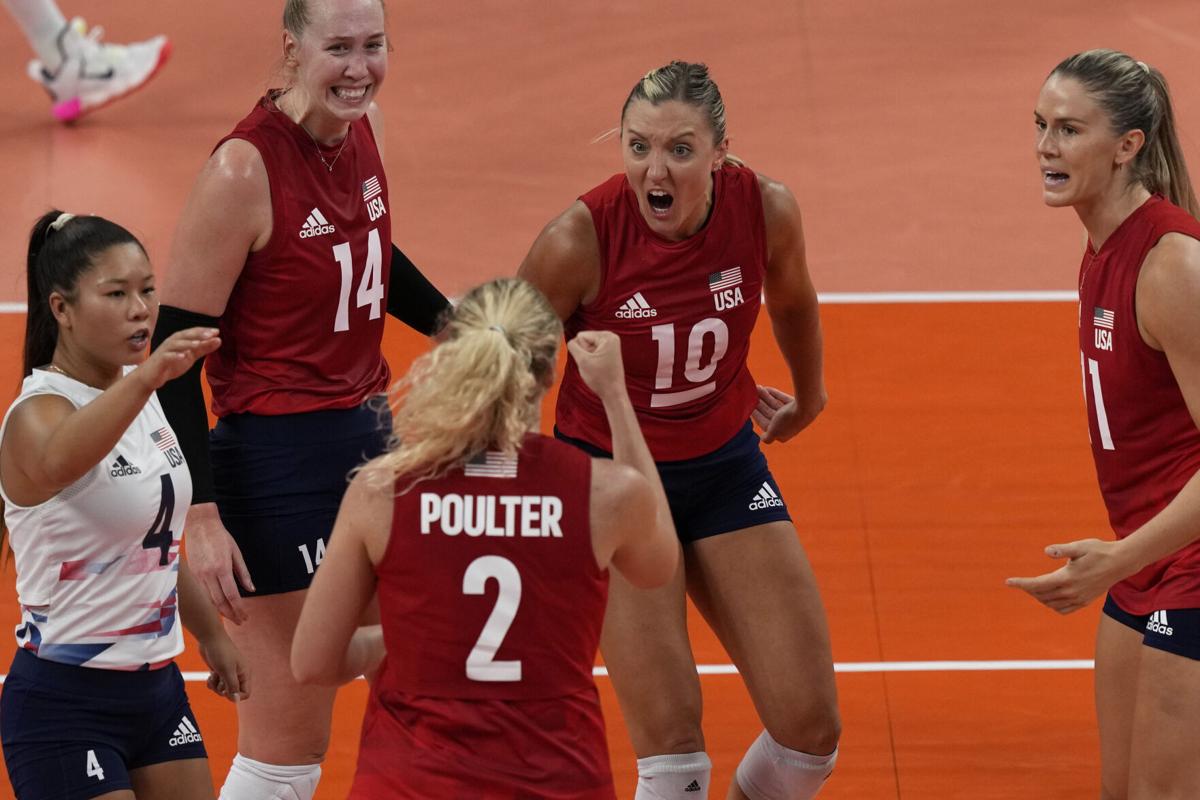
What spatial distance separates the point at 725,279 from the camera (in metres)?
5.18

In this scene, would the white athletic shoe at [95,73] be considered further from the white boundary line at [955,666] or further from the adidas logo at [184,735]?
the adidas logo at [184,735]

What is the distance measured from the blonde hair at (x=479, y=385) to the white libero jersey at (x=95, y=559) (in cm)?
83

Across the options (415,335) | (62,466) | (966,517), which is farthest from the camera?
(415,335)

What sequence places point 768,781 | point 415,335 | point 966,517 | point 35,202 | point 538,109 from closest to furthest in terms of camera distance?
point 768,781 < point 966,517 < point 415,335 < point 35,202 < point 538,109

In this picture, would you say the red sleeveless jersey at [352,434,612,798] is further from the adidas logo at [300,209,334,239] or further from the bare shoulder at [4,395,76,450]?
the adidas logo at [300,209,334,239]

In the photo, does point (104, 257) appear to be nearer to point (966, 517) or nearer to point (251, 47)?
point (966, 517)

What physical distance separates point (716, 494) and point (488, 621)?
5.95 ft

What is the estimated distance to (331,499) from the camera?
15.9 ft

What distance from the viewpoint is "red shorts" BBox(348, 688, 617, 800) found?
3537mm

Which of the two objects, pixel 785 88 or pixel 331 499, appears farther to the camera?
pixel 785 88

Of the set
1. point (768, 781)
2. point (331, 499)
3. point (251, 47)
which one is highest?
point (251, 47)

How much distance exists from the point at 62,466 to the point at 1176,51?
983 cm

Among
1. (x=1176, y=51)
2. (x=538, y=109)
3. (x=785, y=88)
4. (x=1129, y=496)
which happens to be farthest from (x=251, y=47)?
(x=1129, y=496)

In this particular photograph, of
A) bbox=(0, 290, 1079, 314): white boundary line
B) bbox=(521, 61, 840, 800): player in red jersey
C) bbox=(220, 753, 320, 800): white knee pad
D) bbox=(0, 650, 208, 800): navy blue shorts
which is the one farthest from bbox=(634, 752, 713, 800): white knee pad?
bbox=(0, 290, 1079, 314): white boundary line
